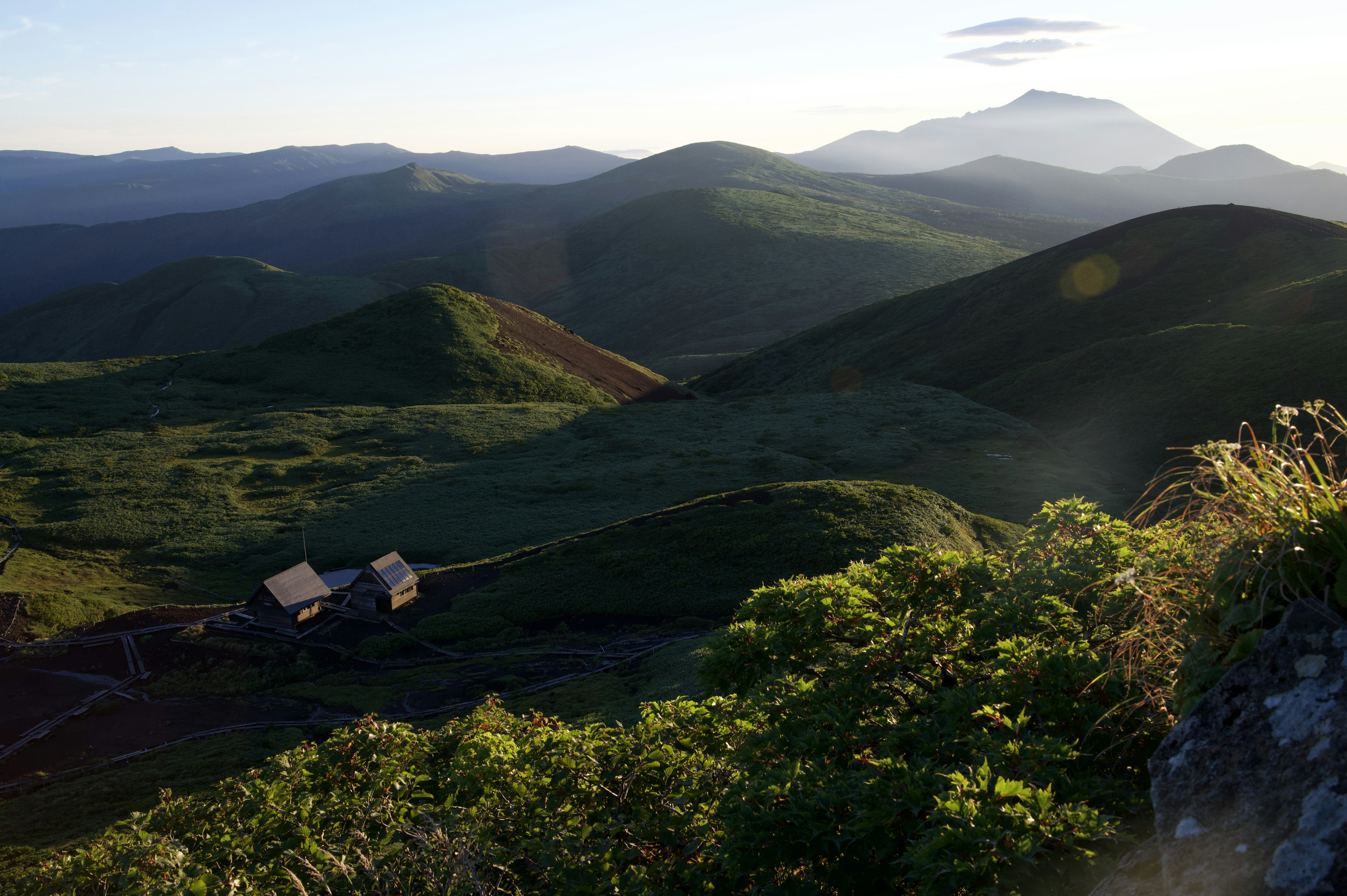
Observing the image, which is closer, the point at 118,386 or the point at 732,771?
the point at 732,771

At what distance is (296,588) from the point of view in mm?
31672

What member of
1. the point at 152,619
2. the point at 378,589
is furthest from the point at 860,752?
the point at 152,619

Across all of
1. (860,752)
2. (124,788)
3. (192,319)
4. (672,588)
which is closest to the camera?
(860,752)

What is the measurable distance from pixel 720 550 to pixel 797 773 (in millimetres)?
29502

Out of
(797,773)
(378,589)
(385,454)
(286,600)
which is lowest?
(378,589)

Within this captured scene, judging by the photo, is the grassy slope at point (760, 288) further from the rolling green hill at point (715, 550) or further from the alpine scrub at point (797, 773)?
the alpine scrub at point (797, 773)

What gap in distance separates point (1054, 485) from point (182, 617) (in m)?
49.9

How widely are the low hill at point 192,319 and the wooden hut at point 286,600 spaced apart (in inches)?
6171

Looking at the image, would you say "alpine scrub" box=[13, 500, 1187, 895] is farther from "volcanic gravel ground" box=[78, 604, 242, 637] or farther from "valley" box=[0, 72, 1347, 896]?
"volcanic gravel ground" box=[78, 604, 242, 637]

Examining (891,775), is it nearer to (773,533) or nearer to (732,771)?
(732,771)

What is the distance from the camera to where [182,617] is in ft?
106

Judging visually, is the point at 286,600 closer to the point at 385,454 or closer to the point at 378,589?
the point at 378,589

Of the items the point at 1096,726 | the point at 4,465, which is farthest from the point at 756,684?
the point at 4,465

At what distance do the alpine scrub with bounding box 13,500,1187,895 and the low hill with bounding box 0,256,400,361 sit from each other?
180m
